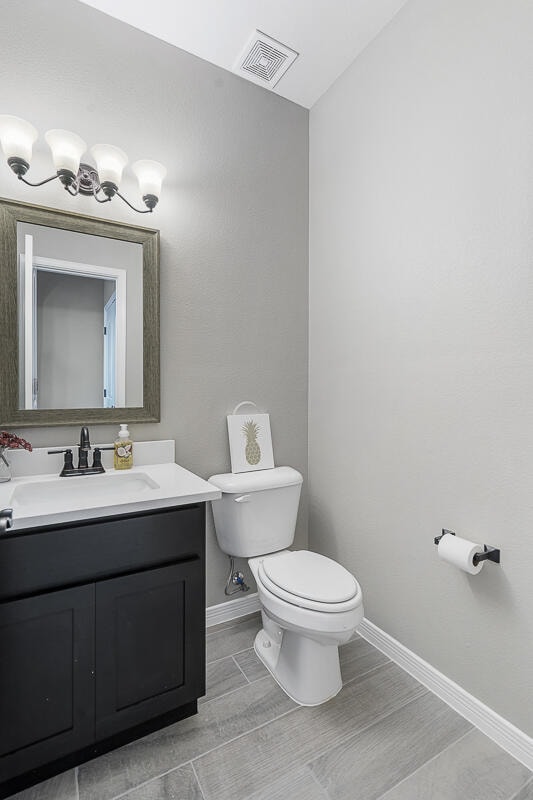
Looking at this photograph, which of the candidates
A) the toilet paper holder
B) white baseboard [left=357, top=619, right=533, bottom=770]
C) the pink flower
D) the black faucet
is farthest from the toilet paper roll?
the pink flower

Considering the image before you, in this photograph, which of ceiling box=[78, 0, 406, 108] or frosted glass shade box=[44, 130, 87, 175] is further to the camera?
ceiling box=[78, 0, 406, 108]

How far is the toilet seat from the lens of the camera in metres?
1.39

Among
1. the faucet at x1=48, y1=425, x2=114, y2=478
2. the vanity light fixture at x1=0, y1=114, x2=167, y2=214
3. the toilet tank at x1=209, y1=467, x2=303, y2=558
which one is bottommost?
the toilet tank at x1=209, y1=467, x2=303, y2=558

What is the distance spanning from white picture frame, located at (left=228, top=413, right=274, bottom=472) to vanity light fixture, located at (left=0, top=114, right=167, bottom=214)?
1035 mm

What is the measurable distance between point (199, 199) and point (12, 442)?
51.8 inches

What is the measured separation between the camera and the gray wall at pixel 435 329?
1279 mm

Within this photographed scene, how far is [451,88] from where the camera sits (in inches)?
57.2

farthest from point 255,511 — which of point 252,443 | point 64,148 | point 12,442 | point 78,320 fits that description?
point 64,148

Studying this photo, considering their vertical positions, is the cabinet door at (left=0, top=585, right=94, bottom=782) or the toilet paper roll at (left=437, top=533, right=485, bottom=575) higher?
the toilet paper roll at (left=437, top=533, right=485, bottom=575)

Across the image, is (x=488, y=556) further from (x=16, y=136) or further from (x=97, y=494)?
(x=16, y=136)

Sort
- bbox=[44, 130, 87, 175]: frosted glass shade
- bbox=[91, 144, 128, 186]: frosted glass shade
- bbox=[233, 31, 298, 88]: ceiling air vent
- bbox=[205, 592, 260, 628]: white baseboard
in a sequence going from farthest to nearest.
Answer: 1. bbox=[205, 592, 260, 628]: white baseboard
2. bbox=[233, 31, 298, 88]: ceiling air vent
3. bbox=[91, 144, 128, 186]: frosted glass shade
4. bbox=[44, 130, 87, 175]: frosted glass shade

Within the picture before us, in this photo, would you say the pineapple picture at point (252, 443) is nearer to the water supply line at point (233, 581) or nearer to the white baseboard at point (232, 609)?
the water supply line at point (233, 581)

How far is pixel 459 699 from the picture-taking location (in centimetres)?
145

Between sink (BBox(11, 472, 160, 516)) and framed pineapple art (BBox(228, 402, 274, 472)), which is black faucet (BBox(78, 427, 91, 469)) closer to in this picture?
sink (BBox(11, 472, 160, 516))
